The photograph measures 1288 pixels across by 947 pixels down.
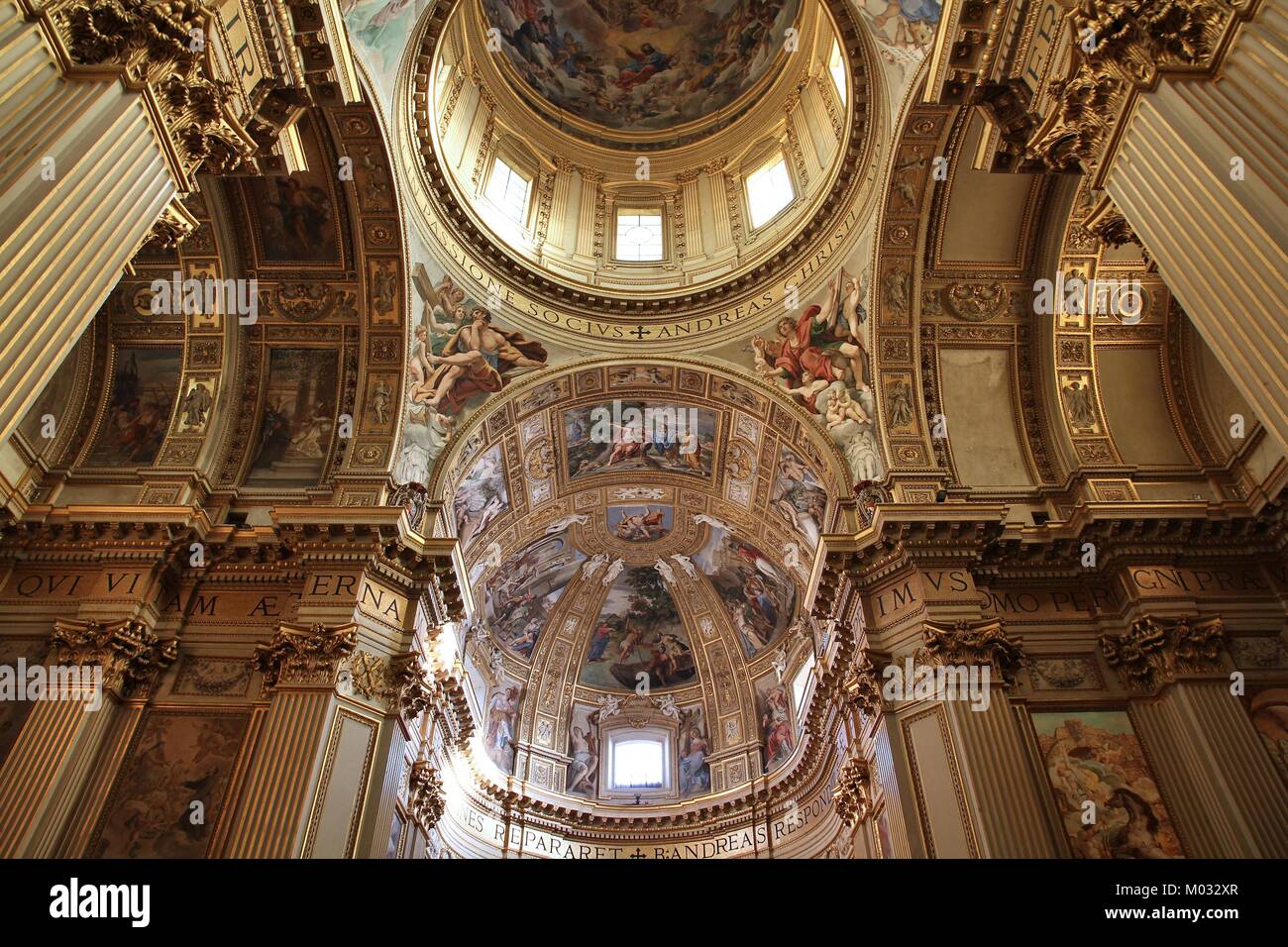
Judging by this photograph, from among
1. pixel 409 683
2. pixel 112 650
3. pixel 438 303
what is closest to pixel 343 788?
pixel 409 683

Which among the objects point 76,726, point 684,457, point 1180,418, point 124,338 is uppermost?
point 684,457

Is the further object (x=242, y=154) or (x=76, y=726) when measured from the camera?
(x=76, y=726)

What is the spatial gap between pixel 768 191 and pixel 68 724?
16.6m

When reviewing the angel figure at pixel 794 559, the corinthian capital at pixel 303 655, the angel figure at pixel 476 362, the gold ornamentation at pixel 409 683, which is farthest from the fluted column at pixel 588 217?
the corinthian capital at pixel 303 655

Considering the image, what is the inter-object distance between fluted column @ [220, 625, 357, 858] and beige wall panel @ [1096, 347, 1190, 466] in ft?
43.4

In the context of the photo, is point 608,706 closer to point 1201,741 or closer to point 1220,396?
point 1201,741

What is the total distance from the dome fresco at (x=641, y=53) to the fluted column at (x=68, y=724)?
14905mm

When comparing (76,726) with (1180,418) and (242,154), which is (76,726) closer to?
(242,154)

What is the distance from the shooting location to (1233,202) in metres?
5.98

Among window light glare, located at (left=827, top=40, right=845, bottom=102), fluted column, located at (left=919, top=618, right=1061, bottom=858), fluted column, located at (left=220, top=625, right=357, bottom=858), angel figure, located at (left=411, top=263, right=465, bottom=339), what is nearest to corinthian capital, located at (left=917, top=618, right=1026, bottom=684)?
fluted column, located at (left=919, top=618, right=1061, bottom=858)

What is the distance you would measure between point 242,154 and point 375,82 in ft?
19.9

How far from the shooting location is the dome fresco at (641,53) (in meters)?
19.3
